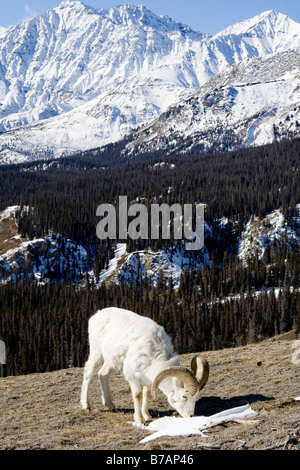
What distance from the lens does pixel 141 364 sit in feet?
55.0

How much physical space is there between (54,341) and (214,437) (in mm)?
84601

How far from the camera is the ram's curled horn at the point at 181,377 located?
1561 cm

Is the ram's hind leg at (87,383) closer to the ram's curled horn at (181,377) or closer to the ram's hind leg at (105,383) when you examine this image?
the ram's hind leg at (105,383)

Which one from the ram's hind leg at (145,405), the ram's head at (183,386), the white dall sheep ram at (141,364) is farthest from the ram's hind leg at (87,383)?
the ram's head at (183,386)

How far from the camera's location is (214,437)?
12.9 metres

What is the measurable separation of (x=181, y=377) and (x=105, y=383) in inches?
162

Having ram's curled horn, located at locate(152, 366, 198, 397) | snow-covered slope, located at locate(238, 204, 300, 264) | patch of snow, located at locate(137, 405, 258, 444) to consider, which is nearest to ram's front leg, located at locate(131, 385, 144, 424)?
patch of snow, located at locate(137, 405, 258, 444)

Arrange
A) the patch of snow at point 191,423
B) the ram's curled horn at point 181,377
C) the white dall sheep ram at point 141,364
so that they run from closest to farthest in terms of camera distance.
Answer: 1. the patch of snow at point 191,423
2. the ram's curled horn at point 181,377
3. the white dall sheep ram at point 141,364

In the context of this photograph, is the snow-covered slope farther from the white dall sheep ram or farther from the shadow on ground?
the white dall sheep ram

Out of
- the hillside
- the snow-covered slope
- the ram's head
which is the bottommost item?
the hillside

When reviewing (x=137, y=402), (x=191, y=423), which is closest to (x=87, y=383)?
(x=137, y=402)

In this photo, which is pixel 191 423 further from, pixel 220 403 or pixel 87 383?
pixel 87 383

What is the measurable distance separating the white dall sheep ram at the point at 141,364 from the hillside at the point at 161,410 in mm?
1025

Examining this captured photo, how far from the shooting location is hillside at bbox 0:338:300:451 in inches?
504
